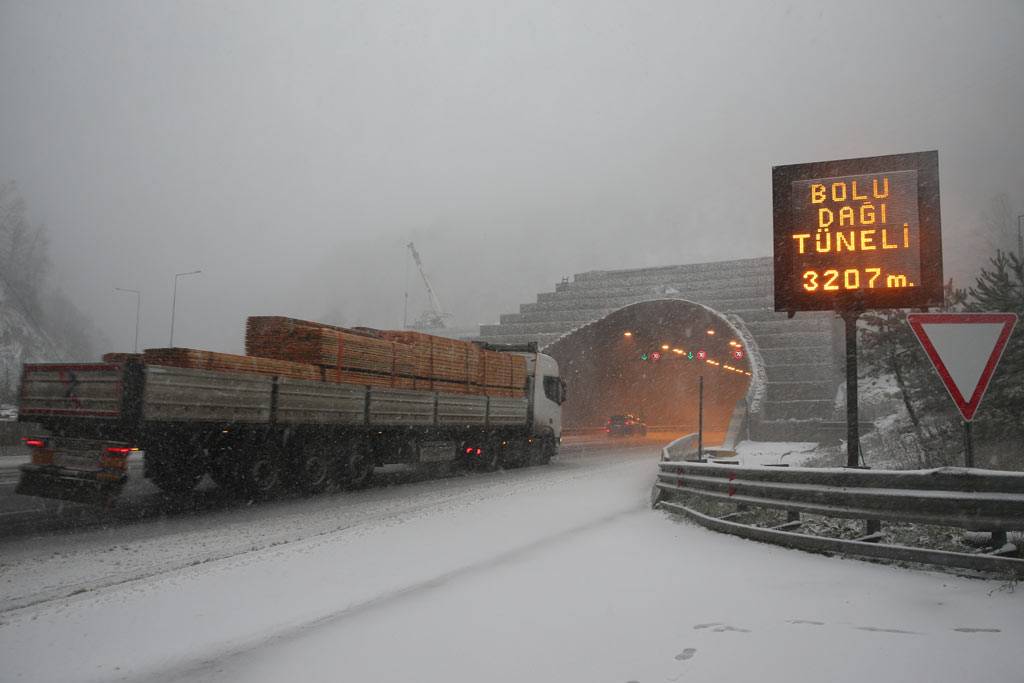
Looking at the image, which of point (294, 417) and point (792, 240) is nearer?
point (792, 240)

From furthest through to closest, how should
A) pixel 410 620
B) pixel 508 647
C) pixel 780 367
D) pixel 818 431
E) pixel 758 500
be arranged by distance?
pixel 780 367, pixel 818 431, pixel 758 500, pixel 410 620, pixel 508 647

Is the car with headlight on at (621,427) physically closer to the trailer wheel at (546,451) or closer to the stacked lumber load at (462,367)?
the trailer wheel at (546,451)

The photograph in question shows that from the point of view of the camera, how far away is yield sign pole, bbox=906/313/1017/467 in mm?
6379

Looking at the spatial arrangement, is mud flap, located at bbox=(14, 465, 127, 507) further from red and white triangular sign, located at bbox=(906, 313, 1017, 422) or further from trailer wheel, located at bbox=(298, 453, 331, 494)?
red and white triangular sign, located at bbox=(906, 313, 1017, 422)

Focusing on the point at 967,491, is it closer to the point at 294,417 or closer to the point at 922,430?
the point at 294,417

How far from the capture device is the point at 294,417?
13.4m

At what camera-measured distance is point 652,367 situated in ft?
254

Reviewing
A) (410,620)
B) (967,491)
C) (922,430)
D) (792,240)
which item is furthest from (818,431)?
(410,620)

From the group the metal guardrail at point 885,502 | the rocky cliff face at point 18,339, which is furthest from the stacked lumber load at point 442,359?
the rocky cliff face at point 18,339

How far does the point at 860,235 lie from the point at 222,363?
1033 cm

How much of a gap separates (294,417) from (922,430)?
23890mm

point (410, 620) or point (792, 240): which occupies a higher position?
point (792, 240)

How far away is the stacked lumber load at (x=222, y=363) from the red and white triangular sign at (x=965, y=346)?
10189 mm

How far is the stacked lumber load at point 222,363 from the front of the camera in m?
11.3
